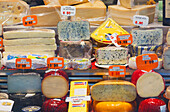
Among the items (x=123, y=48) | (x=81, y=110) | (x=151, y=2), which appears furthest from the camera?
(x=151, y=2)

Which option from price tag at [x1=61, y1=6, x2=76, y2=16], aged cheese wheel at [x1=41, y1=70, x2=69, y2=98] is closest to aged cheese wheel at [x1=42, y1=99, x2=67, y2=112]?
aged cheese wheel at [x1=41, y1=70, x2=69, y2=98]

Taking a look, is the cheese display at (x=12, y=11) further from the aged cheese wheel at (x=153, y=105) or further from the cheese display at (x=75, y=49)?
the aged cheese wheel at (x=153, y=105)

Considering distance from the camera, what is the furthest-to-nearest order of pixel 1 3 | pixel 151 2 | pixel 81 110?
pixel 151 2 < pixel 1 3 < pixel 81 110

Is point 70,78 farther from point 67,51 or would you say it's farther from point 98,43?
point 98,43

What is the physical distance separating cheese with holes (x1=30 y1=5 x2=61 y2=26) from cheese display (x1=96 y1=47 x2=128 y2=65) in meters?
0.70

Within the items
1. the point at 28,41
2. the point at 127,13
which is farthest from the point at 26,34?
the point at 127,13

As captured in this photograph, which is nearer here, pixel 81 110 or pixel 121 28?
pixel 81 110

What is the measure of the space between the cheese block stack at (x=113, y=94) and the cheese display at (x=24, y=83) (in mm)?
504

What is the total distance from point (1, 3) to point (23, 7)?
22 centimetres

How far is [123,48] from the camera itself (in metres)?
2.39

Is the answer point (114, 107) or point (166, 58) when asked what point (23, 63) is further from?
point (166, 58)

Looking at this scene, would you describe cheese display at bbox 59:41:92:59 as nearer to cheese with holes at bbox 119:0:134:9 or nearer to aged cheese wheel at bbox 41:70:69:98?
aged cheese wheel at bbox 41:70:69:98

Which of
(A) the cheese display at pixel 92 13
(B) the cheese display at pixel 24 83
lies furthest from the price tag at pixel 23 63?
(A) the cheese display at pixel 92 13

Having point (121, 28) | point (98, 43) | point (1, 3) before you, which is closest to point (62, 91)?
point (98, 43)
